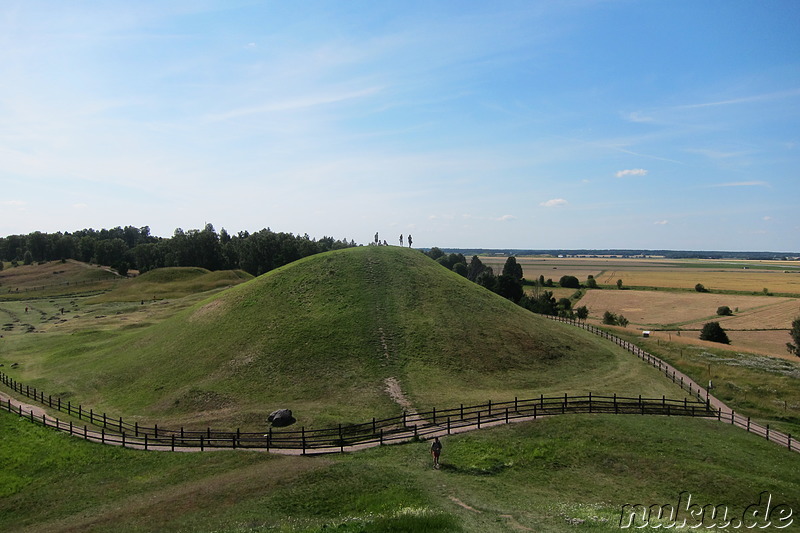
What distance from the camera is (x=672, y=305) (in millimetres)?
124438

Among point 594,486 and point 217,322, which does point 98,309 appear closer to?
point 217,322

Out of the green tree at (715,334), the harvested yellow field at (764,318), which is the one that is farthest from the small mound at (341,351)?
the harvested yellow field at (764,318)

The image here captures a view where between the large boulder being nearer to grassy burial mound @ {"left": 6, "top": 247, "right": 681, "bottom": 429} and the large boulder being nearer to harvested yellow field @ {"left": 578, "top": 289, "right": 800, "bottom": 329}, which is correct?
grassy burial mound @ {"left": 6, "top": 247, "right": 681, "bottom": 429}

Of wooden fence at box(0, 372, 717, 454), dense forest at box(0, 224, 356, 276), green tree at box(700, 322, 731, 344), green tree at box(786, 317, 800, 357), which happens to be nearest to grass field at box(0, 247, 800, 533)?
wooden fence at box(0, 372, 717, 454)

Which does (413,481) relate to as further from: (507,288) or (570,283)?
(570,283)

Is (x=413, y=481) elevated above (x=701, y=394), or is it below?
above

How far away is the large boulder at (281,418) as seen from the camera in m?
34.7

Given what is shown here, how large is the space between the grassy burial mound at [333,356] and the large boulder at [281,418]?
0.88 metres

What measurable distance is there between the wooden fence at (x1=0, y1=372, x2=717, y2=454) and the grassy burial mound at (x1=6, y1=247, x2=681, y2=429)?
254 centimetres

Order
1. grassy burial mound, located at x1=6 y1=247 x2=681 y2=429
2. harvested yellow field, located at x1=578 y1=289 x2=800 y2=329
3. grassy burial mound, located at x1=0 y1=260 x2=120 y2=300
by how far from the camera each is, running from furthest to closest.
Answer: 1. grassy burial mound, located at x1=0 y1=260 x2=120 y2=300
2. harvested yellow field, located at x1=578 y1=289 x2=800 y2=329
3. grassy burial mound, located at x1=6 y1=247 x2=681 y2=429

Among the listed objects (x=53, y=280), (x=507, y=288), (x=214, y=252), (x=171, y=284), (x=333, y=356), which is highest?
(x=214, y=252)

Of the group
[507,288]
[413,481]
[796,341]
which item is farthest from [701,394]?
[507,288]

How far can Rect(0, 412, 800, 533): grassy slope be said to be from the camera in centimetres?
2048

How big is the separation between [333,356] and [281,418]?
43.5 feet
